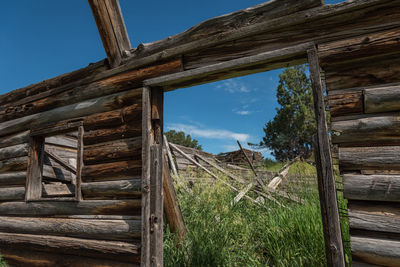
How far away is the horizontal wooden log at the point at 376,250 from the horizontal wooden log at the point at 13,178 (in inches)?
196

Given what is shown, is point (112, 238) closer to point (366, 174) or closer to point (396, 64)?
point (366, 174)

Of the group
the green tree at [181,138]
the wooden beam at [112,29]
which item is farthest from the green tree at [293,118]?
the wooden beam at [112,29]

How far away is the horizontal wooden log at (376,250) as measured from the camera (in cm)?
201

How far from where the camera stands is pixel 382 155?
2.17m

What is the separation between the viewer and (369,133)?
225 centimetres

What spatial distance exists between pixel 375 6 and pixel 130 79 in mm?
2921

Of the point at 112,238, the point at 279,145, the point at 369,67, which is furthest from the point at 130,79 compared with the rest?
the point at 279,145

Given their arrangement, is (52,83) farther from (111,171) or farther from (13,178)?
(111,171)

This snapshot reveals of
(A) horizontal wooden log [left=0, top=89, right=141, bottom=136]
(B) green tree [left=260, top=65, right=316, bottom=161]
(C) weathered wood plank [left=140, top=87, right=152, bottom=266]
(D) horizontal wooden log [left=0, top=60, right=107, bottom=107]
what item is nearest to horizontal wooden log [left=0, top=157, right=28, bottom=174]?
(A) horizontal wooden log [left=0, top=89, right=141, bottom=136]

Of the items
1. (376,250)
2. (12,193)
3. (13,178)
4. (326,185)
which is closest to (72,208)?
(12,193)

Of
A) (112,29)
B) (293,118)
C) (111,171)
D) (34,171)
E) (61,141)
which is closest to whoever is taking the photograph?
(111,171)

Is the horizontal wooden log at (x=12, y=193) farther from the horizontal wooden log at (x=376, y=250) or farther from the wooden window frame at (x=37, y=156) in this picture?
the horizontal wooden log at (x=376, y=250)

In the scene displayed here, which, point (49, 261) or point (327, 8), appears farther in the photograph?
point (49, 261)

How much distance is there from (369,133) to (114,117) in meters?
3.08
